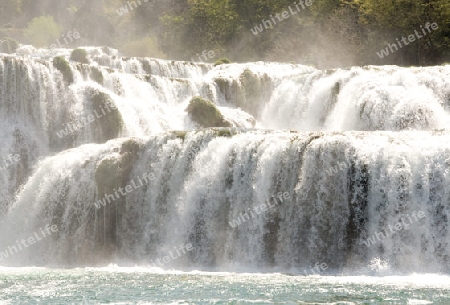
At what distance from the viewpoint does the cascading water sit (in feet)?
60.4

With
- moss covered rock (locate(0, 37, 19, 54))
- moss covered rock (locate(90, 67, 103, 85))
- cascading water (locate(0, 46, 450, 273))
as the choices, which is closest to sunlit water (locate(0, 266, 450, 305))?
cascading water (locate(0, 46, 450, 273))

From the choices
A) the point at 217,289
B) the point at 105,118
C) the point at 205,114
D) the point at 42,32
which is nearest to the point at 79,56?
the point at 105,118

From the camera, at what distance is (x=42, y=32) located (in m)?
78.4

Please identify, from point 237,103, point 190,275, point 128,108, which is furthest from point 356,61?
point 190,275

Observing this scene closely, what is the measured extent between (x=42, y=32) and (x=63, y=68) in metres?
51.4

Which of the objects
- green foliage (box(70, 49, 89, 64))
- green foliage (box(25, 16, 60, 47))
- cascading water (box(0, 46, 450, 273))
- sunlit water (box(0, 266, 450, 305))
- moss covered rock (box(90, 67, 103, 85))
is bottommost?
sunlit water (box(0, 266, 450, 305))

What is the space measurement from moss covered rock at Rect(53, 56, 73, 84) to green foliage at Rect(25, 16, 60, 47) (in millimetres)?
48044

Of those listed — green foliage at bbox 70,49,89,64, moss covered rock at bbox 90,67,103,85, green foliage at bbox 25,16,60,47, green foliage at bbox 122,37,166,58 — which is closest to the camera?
moss covered rock at bbox 90,67,103,85

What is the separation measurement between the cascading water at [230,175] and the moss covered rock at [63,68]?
0.24 m

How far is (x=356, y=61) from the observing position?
49.8m

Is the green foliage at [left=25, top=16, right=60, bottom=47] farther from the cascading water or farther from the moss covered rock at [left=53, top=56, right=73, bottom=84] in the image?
the moss covered rock at [left=53, top=56, right=73, bottom=84]

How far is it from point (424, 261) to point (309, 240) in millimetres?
3320

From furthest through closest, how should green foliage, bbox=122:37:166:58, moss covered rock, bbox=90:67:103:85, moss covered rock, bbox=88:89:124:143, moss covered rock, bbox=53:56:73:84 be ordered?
green foliage, bbox=122:37:166:58, moss covered rock, bbox=90:67:103:85, moss covered rock, bbox=53:56:73:84, moss covered rock, bbox=88:89:124:143

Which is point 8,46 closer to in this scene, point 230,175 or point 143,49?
point 143,49
